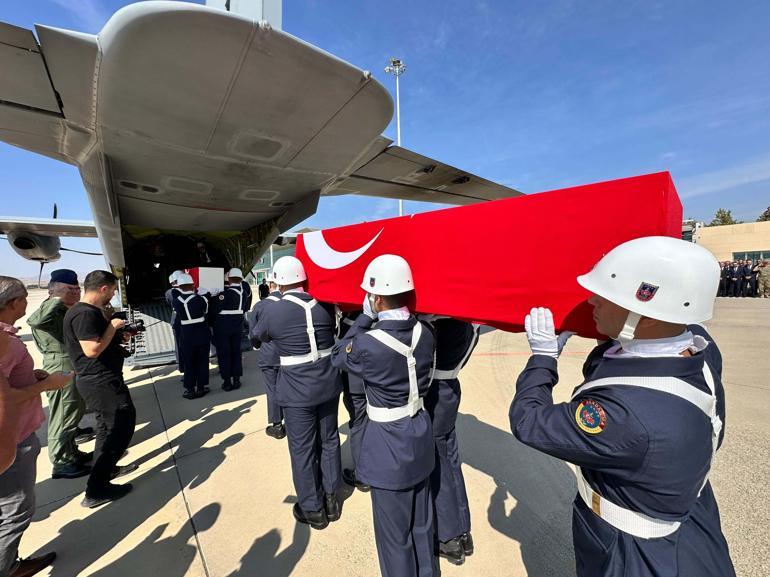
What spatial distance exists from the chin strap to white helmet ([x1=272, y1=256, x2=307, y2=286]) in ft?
8.34

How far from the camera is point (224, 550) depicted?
2.39 m

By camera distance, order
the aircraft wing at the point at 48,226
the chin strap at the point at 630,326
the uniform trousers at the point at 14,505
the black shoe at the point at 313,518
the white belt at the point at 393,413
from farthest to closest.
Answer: the aircraft wing at the point at 48,226 → the black shoe at the point at 313,518 → the white belt at the point at 393,413 → the uniform trousers at the point at 14,505 → the chin strap at the point at 630,326

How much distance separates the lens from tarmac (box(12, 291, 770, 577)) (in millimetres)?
2279

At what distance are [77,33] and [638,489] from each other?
12.3 ft

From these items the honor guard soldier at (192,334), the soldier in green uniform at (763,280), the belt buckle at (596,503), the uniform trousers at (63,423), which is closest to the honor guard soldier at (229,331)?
the honor guard soldier at (192,334)

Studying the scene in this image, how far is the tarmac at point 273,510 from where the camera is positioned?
228cm

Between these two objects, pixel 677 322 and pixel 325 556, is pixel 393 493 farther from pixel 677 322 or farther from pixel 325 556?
pixel 677 322

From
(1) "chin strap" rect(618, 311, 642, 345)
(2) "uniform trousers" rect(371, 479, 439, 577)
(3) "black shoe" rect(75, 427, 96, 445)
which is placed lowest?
(3) "black shoe" rect(75, 427, 96, 445)

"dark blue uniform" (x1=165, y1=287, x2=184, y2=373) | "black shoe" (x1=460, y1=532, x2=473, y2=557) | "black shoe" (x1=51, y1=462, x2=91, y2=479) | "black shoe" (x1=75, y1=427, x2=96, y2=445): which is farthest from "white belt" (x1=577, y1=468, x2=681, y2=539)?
"dark blue uniform" (x1=165, y1=287, x2=184, y2=373)

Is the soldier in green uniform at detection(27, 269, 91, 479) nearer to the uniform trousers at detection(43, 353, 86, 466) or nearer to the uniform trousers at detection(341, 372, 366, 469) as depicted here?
the uniform trousers at detection(43, 353, 86, 466)

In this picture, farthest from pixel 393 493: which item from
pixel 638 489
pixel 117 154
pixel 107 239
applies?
pixel 107 239

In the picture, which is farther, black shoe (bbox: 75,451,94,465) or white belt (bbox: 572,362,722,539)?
black shoe (bbox: 75,451,94,465)

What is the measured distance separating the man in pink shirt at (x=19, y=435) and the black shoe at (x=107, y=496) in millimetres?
587

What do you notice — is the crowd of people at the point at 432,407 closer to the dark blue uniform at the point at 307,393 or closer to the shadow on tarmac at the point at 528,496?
the dark blue uniform at the point at 307,393
